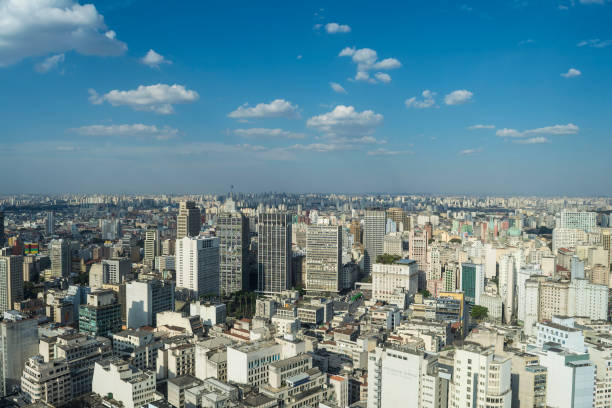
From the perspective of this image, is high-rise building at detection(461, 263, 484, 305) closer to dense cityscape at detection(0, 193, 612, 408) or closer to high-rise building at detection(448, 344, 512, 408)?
dense cityscape at detection(0, 193, 612, 408)

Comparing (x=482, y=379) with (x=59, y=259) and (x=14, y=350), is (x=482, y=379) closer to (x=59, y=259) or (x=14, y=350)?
(x=14, y=350)

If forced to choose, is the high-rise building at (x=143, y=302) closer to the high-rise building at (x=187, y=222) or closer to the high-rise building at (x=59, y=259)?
the high-rise building at (x=59, y=259)

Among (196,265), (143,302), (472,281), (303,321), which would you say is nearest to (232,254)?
(196,265)

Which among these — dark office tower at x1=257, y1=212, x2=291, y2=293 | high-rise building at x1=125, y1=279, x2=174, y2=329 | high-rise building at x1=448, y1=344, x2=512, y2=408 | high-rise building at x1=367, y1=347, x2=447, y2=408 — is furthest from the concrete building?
high-rise building at x1=448, y1=344, x2=512, y2=408

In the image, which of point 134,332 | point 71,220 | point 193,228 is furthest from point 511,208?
point 134,332

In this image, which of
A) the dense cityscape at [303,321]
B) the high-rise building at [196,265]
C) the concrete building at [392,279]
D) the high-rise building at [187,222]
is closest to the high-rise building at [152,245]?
the dense cityscape at [303,321]

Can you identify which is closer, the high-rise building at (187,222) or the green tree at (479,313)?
the green tree at (479,313)

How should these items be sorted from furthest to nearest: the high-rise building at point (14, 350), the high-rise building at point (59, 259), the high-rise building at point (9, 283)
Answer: the high-rise building at point (59, 259) → the high-rise building at point (9, 283) → the high-rise building at point (14, 350)
